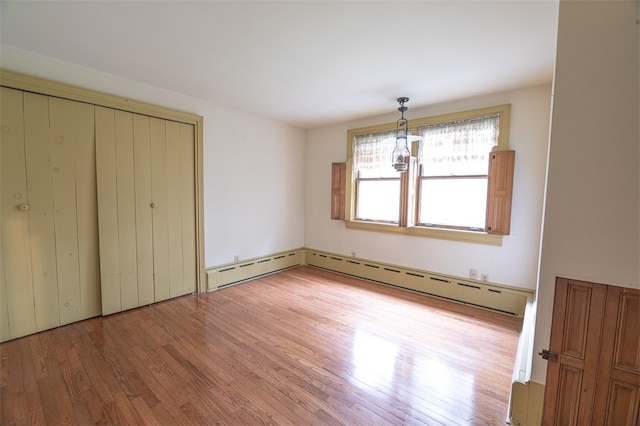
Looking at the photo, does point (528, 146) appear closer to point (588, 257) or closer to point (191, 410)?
point (588, 257)

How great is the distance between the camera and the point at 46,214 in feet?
8.38

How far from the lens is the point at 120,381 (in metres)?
1.95

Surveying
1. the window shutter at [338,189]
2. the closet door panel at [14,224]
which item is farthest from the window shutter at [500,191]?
the closet door panel at [14,224]

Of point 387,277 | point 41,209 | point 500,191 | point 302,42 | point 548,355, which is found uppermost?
point 302,42

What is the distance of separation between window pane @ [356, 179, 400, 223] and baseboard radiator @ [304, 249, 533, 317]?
0.75m

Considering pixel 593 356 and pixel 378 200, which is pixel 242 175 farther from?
pixel 593 356

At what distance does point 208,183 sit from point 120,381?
2.43 m

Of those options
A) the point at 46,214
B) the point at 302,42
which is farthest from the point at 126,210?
the point at 302,42

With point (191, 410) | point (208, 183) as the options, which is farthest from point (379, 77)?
point (191, 410)

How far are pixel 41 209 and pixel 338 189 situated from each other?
11.9 ft

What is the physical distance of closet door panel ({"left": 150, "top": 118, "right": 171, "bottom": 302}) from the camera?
3.22 metres

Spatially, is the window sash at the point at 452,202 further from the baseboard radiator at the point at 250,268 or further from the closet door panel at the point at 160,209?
the closet door panel at the point at 160,209

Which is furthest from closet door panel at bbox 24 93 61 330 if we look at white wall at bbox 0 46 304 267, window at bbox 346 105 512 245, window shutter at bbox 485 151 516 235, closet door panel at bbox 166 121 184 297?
window shutter at bbox 485 151 516 235

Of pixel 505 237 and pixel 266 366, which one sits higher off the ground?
pixel 505 237
